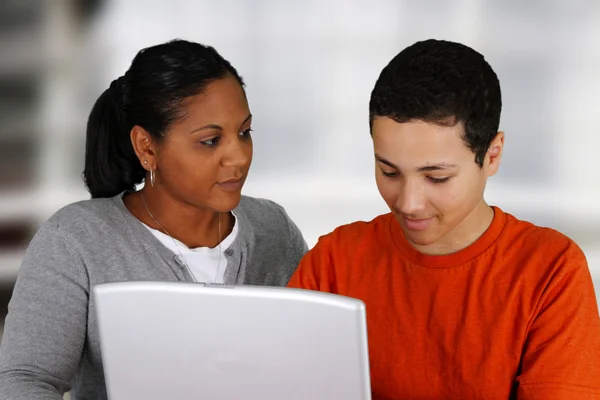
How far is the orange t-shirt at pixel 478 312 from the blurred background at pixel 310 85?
6.16ft

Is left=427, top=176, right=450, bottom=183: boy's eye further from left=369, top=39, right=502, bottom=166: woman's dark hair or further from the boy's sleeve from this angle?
the boy's sleeve

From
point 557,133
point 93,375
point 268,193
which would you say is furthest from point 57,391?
point 557,133

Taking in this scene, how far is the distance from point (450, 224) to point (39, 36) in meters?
2.50

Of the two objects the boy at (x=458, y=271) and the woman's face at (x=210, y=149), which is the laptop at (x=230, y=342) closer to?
the boy at (x=458, y=271)

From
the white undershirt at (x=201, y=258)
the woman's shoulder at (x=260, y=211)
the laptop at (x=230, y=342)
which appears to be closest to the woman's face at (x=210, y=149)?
the white undershirt at (x=201, y=258)

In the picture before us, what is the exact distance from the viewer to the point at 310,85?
332 cm

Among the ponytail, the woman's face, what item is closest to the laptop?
the woman's face

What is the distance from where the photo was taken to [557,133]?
133 inches

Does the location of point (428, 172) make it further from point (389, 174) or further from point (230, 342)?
point (230, 342)

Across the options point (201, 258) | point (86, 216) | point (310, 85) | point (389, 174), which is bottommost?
point (201, 258)

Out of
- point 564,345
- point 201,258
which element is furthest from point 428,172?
point 201,258

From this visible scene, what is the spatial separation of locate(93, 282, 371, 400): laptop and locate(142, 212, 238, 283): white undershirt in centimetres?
77

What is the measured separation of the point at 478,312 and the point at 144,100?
0.87 meters

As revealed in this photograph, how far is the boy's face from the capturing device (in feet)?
3.96
